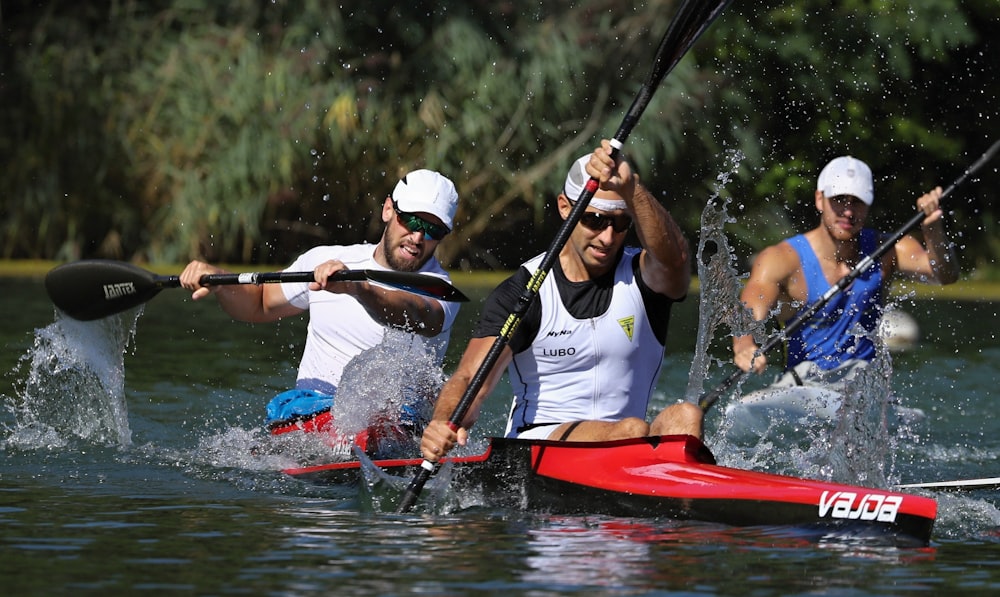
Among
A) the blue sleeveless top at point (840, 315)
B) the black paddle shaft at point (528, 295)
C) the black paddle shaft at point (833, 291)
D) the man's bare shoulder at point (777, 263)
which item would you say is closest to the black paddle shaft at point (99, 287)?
the black paddle shaft at point (528, 295)

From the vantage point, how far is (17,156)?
2028cm

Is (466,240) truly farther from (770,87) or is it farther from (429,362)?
(429,362)

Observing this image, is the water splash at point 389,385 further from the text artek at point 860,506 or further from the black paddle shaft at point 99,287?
the text artek at point 860,506

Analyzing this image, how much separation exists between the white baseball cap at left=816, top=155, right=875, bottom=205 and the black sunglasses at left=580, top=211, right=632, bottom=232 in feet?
8.51

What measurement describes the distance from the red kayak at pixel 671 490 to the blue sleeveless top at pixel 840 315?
272cm

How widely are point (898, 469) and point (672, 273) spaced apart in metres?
2.80

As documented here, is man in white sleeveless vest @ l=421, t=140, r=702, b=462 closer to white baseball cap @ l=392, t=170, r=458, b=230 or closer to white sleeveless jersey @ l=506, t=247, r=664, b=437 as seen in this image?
white sleeveless jersey @ l=506, t=247, r=664, b=437

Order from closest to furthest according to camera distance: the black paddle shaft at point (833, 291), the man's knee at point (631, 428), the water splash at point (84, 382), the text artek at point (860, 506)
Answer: the text artek at point (860, 506) < the man's knee at point (631, 428) < the black paddle shaft at point (833, 291) < the water splash at point (84, 382)

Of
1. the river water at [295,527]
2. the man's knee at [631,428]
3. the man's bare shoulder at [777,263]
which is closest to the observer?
the river water at [295,527]

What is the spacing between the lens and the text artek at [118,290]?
8391mm

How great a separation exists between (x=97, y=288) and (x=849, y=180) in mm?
3851

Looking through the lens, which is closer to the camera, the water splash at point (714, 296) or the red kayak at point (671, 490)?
the red kayak at point (671, 490)

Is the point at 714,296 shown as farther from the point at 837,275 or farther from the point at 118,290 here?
the point at 118,290

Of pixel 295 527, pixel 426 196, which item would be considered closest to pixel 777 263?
pixel 426 196
